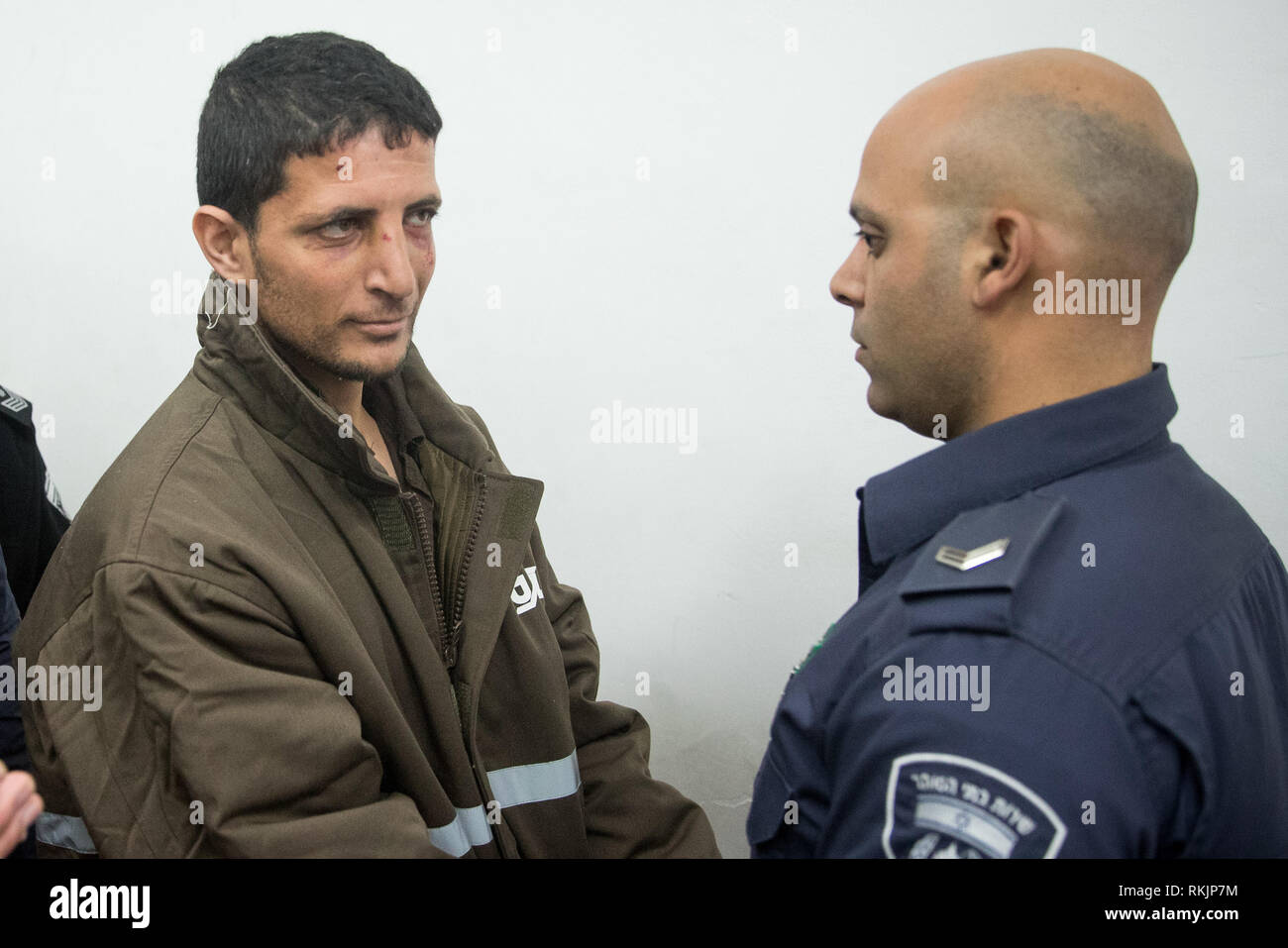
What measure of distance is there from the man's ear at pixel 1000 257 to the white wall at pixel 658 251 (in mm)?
998

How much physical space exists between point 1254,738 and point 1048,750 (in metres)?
0.19

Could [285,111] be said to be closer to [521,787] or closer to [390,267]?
[390,267]

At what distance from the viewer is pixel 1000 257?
0.92m

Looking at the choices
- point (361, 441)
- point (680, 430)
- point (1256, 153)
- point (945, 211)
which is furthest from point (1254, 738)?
point (1256, 153)

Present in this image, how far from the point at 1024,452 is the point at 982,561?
133 millimetres

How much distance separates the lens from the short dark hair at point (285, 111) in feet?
3.85

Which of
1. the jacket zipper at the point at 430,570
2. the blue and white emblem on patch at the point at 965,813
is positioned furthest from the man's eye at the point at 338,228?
the blue and white emblem on patch at the point at 965,813

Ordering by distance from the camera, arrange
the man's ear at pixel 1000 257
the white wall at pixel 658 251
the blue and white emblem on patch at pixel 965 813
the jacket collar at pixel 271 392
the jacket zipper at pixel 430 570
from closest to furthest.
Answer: the blue and white emblem on patch at pixel 965 813, the man's ear at pixel 1000 257, the jacket collar at pixel 271 392, the jacket zipper at pixel 430 570, the white wall at pixel 658 251

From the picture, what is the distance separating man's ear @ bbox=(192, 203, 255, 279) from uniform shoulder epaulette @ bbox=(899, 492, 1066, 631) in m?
0.80

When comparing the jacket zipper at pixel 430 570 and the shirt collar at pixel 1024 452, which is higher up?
the shirt collar at pixel 1024 452

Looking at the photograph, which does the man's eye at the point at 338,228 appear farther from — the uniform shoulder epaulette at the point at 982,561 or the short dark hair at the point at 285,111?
the uniform shoulder epaulette at the point at 982,561

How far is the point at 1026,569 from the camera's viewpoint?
816 millimetres

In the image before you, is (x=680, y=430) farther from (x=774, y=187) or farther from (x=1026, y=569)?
(x=1026, y=569)

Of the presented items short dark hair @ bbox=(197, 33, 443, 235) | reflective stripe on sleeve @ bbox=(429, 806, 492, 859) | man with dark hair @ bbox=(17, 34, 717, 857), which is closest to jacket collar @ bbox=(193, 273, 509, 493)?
man with dark hair @ bbox=(17, 34, 717, 857)
